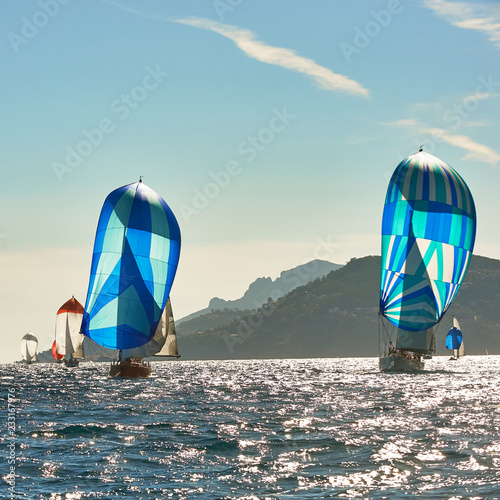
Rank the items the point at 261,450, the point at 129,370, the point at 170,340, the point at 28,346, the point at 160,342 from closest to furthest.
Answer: the point at 261,450 → the point at 129,370 → the point at 160,342 → the point at 170,340 → the point at 28,346

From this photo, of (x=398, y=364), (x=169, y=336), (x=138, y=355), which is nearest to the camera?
(x=138, y=355)

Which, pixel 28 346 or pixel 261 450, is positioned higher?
pixel 28 346

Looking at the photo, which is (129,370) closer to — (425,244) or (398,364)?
(398,364)

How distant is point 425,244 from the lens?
5928cm

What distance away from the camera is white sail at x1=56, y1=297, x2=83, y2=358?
108 metres

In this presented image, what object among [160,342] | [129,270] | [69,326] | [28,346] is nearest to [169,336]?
[160,342]

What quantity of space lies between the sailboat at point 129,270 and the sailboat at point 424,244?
20.1m

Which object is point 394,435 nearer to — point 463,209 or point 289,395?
point 289,395

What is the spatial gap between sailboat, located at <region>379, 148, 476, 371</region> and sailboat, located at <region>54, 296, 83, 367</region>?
60.7 meters

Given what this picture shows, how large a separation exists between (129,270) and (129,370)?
495 inches

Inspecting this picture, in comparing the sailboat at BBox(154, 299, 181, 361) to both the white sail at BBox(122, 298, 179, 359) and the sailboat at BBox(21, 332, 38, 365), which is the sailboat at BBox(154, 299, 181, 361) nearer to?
the white sail at BBox(122, 298, 179, 359)

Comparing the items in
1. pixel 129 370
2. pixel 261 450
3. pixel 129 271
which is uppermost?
pixel 129 271

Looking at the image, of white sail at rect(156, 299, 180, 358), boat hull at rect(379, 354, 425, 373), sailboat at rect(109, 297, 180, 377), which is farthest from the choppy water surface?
white sail at rect(156, 299, 180, 358)

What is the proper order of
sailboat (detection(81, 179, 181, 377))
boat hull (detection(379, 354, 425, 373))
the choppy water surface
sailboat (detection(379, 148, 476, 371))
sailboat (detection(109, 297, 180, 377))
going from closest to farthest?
1. the choppy water surface
2. sailboat (detection(81, 179, 181, 377))
3. sailboat (detection(109, 297, 180, 377))
4. sailboat (detection(379, 148, 476, 371))
5. boat hull (detection(379, 354, 425, 373))
